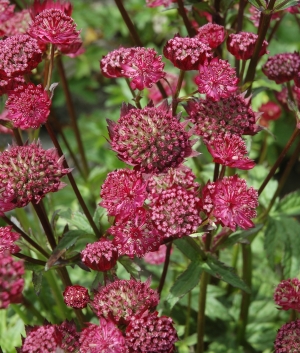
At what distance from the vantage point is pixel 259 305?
8.13 feet

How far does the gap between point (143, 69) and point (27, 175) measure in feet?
1.33

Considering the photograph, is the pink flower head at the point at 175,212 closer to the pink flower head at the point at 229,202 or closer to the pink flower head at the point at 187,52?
the pink flower head at the point at 229,202

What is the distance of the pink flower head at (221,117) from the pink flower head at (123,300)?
42 cm

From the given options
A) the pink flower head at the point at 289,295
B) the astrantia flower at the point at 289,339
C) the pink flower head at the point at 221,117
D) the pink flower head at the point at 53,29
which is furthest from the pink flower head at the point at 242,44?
the astrantia flower at the point at 289,339

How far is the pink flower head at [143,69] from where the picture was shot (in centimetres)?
144

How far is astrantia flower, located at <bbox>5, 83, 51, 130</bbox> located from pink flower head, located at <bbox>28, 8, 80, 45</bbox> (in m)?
0.15

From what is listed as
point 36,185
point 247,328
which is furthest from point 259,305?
point 36,185

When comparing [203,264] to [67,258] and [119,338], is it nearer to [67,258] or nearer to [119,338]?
[67,258]

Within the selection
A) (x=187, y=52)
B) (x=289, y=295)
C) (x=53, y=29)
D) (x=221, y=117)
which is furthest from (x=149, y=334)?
(x=53, y=29)

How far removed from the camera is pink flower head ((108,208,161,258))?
135cm

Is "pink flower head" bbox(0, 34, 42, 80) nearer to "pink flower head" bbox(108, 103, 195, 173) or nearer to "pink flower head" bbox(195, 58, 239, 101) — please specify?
"pink flower head" bbox(108, 103, 195, 173)

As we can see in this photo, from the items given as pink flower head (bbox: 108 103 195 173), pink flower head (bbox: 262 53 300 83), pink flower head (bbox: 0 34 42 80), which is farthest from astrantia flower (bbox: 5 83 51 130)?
pink flower head (bbox: 262 53 300 83)

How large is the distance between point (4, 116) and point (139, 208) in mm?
452

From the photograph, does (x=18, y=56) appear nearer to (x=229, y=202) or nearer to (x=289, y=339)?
(x=229, y=202)
